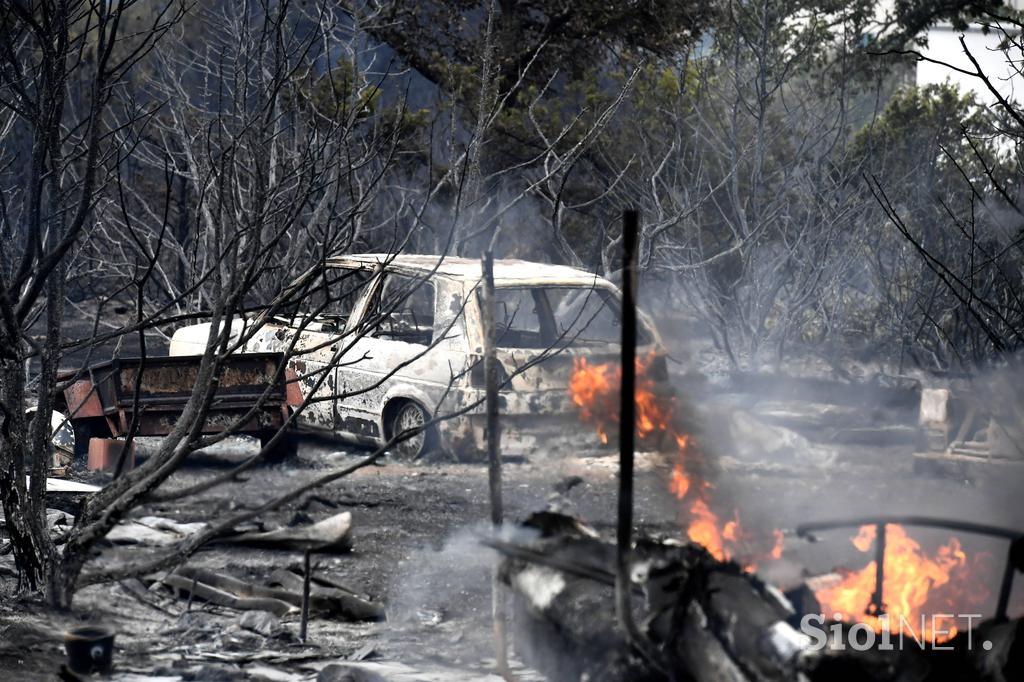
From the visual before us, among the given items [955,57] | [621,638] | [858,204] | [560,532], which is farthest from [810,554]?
[955,57]

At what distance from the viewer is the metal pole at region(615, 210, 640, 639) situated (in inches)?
123

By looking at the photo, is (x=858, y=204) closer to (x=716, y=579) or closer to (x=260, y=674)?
(x=260, y=674)

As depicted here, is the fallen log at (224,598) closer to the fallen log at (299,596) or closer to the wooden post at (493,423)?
the fallen log at (299,596)

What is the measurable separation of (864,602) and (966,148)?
18.0 metres

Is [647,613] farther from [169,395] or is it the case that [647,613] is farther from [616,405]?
[169,395]

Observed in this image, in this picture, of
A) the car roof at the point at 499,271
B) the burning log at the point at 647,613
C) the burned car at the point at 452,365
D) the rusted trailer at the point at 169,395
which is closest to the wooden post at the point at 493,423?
the burning log at the point at 647,613

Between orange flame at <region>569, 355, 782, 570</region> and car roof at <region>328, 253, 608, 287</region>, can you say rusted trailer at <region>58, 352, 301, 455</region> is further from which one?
orange flame at <region>569, 355, 782, 570</region>

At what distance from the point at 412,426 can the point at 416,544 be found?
2330 mm

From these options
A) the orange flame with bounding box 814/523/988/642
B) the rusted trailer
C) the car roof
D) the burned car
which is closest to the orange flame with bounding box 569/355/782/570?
the burned car

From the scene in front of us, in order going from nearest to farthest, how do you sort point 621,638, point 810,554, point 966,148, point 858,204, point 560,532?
point 621,638
point 560,532
point 810,554
point 858,204
point 966,148

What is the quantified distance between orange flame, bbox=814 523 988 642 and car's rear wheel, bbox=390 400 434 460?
16.7ft

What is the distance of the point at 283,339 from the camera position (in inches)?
430

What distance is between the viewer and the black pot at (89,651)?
500cm

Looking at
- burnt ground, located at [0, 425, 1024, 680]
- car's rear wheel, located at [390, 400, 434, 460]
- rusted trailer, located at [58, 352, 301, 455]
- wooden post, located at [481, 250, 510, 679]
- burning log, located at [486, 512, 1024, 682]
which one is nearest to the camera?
burning log, located at [486, 512, 1024, 682]
